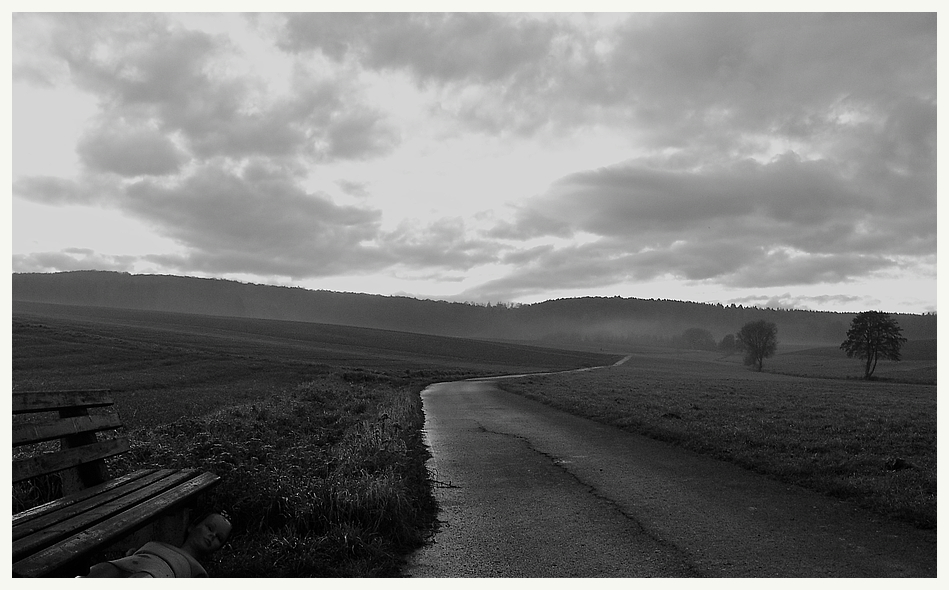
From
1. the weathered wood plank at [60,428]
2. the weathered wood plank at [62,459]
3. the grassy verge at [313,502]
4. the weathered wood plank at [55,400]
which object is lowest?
the grassy verge at [313,502]

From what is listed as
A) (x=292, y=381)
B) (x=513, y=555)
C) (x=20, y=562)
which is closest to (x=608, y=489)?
(x=513, y=555)

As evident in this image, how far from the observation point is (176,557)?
189 inches

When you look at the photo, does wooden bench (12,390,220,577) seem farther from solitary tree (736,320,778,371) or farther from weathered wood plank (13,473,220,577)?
solitary tree (736,320,778,371)

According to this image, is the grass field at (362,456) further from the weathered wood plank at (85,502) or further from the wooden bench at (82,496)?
the weathered wood plank at (85,502)

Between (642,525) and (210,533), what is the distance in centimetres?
465

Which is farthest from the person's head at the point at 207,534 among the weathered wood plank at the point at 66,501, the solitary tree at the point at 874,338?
the solitary tree at the point at 874,338

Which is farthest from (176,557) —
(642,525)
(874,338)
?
(874,338)

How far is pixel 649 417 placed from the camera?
55.7 feet

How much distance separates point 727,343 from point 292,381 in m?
146

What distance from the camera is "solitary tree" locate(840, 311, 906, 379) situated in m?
69.6

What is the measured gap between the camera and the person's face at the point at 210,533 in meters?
5.70

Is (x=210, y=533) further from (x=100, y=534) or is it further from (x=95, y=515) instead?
(x=100, y=534)

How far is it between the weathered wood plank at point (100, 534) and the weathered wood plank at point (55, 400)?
114 centimetres

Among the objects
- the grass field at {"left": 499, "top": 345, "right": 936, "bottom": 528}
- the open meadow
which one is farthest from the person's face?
the grass field at {"left": 499, "top": 345, "right": 936, "bottom": 528}
